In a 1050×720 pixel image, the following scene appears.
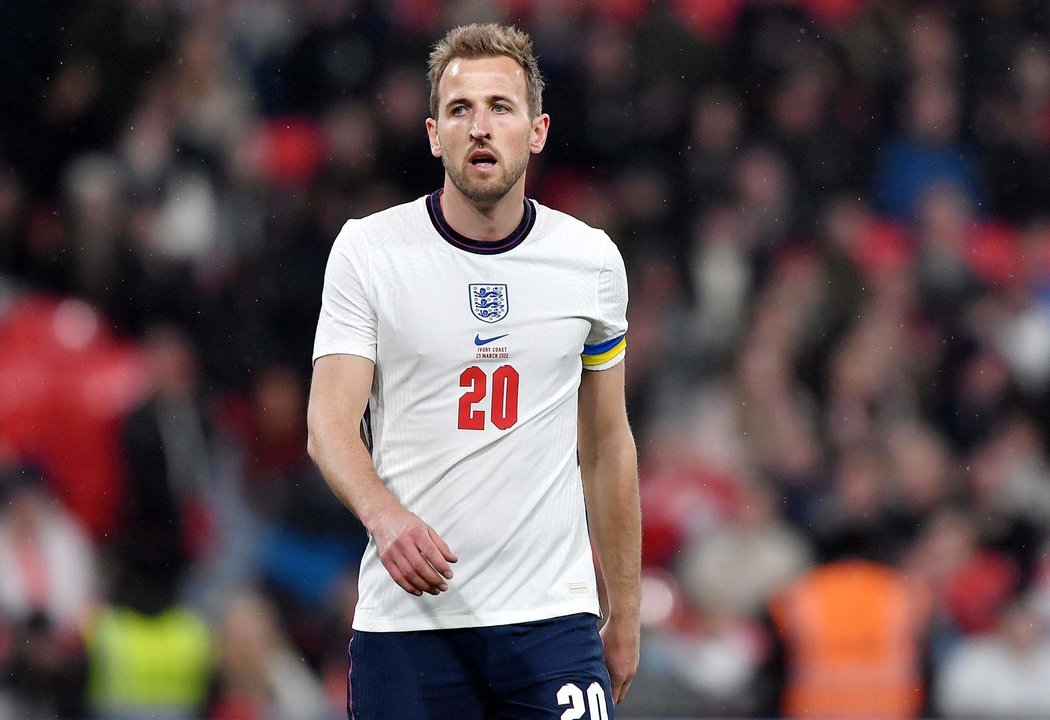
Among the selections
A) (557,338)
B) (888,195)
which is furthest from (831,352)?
(557,338)

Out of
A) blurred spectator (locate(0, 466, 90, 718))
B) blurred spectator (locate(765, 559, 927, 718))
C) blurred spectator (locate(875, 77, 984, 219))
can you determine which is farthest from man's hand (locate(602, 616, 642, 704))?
blurred spectator (locate(875, 77, 984, 219))

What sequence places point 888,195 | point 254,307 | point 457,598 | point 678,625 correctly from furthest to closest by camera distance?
point 888,195 < point 254,307 < point 678,625 < point 457,598

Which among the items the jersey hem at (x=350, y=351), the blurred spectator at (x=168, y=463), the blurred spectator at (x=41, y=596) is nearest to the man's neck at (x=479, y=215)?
the jersey hem at (x=350, y=351)

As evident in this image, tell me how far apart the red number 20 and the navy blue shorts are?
0.43 meters

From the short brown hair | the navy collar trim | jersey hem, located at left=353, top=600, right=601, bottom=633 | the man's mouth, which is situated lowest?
jersey hem, located at left=353, top=600, right=601, bottom=633

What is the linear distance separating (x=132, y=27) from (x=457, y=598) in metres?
7.23

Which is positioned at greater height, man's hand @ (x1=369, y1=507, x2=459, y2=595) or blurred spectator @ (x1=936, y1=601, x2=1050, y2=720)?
man's hand @ (x1=369, y1=507, x2=459, y2=595)

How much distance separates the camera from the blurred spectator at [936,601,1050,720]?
7.68 m

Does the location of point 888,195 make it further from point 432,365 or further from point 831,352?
point 432,365

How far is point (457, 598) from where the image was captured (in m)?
3.44

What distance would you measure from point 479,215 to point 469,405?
1.38ft

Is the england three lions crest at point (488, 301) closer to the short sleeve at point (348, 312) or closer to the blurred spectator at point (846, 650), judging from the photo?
the short sleeve at point (348, 312)

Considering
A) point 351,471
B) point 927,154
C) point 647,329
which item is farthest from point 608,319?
point 927,154

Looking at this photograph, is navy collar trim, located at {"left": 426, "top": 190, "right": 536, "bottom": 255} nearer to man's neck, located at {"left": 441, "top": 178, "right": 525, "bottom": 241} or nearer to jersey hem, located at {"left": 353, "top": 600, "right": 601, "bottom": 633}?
man's neck, located at {"left": 441, "top": 178, "right": 525, "bottom": 241}
